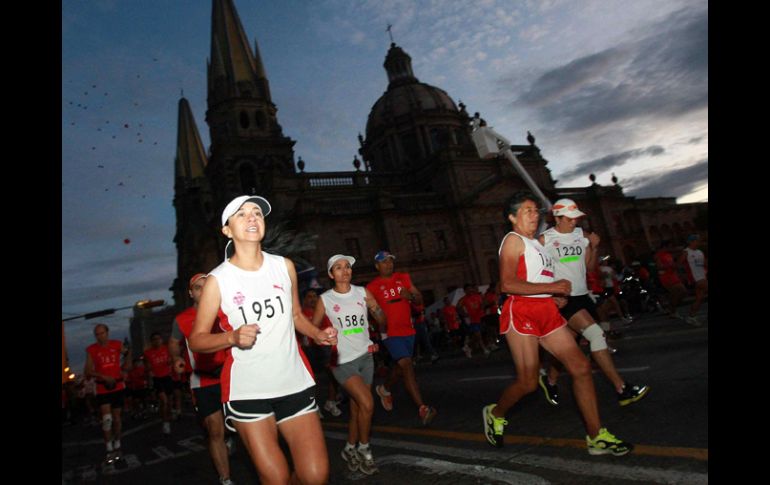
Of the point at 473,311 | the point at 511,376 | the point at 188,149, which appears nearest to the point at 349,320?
the point at 511,376

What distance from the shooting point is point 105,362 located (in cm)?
895

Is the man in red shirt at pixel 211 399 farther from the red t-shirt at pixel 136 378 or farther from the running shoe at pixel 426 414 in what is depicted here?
the red t-shirt at pixel 136 378

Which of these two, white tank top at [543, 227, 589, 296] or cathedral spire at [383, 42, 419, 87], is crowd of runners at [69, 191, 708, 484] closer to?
white tank top at [543, 227, 589, 296]

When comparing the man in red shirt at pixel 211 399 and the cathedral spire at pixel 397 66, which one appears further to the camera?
the cathedral spire at pixel 397 66

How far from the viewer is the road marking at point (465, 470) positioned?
3656 mm

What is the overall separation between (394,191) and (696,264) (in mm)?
33914

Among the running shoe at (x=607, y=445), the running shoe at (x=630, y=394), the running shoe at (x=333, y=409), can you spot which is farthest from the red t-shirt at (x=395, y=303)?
the running shoe at (x=333, y=409)

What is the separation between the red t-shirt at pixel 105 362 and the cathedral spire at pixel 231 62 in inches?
1583

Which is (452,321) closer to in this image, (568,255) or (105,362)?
(105,362)

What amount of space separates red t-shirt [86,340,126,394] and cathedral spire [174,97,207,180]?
209ft

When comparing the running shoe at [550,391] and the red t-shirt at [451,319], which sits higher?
the red t-shirt at [451,319]
